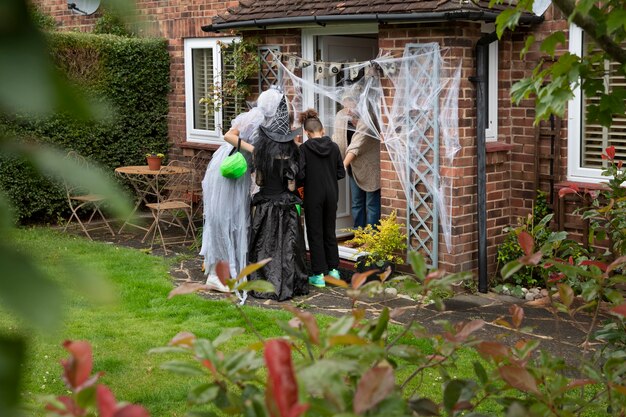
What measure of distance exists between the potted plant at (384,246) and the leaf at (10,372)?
8980 millimetres

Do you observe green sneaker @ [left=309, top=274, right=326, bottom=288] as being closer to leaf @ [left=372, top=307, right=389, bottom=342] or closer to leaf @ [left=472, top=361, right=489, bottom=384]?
leaf @ [left=472, top=361, right=489, bottom=384]

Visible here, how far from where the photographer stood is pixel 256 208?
9.20 m

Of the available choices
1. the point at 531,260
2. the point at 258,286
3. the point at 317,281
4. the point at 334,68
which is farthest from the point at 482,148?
the point at 258,286

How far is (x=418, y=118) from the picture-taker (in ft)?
30.5

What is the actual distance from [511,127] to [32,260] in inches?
376

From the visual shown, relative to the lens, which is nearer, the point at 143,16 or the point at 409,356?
the point at 143,16

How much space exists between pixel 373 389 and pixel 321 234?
7.98 m

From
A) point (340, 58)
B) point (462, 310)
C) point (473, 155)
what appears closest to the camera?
point (462, 310)

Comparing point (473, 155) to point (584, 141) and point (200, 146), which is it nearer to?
point (584, 141)

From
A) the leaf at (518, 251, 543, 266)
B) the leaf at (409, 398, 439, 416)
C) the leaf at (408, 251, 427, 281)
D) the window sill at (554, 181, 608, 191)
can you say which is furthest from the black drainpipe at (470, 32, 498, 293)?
the leaf at (409, 398, 439, 416)

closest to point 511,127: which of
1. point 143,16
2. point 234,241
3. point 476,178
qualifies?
point 476,178

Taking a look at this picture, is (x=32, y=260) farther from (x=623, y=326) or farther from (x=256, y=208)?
(x=256, y=208)

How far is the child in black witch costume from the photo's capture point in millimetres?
8969

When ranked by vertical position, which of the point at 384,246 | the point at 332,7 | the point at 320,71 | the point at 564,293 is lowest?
the point at 384,246
